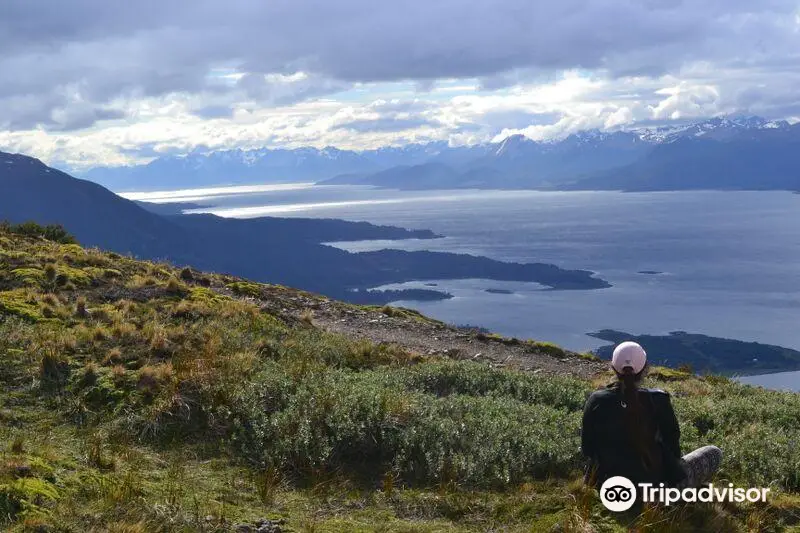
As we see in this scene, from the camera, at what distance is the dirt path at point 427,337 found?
17.8 meters

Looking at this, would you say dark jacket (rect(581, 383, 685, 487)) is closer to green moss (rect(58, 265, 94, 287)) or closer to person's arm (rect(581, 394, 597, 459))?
person's arm (rect(581, 394, 597, 459))

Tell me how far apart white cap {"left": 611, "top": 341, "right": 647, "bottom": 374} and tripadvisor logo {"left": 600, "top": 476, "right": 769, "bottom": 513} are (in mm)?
1315

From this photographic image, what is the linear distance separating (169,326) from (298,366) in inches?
150

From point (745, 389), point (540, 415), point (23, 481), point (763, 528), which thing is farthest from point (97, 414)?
point (745, 389)

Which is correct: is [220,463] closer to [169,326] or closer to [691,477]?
[691,477]

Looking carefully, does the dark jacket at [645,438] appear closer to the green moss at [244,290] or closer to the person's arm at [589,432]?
the person's arm at [589,432]

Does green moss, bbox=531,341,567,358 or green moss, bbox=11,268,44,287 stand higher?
green moss, bbox=11,268,44,287

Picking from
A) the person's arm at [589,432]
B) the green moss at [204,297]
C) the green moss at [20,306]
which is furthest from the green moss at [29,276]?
the person's arm at [589,432]

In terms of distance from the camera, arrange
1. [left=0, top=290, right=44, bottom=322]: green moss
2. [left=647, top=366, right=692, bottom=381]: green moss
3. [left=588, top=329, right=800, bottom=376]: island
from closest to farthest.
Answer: [left=0, top=290, right=44, bottom=322]: green moss, [left=647, top=366, right=692, bottom=381]: green moss, [left=588, top=329, right=800, bottom=376]: island

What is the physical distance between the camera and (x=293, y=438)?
325 inches

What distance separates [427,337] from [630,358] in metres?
13.9

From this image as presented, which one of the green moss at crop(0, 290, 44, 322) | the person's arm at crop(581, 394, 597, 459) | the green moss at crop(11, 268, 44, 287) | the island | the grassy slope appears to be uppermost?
the green moss at crop(11, 268, 44, 287)

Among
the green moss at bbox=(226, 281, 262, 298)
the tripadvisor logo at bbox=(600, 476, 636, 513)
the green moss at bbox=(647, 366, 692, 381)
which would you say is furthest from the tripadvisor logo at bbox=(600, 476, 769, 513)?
the green moss at bbox=(226, 281, 262, 298)

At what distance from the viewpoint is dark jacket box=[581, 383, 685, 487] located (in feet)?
21.3
